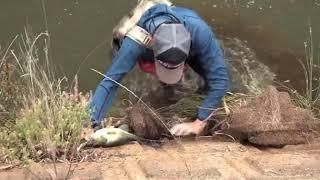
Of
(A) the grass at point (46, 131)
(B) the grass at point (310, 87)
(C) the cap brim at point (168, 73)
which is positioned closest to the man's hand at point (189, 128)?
(C) the cap brim at point (168, 73)

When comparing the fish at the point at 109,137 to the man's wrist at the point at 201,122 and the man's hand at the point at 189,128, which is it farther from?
the man's wrist at the point at 201,122

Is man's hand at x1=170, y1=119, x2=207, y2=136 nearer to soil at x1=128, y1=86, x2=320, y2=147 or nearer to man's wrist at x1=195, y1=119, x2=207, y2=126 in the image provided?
man's wrist at x1=195, y1=119, x2=207, y2=126

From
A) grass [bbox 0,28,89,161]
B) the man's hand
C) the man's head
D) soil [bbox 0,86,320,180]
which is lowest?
the man's hand

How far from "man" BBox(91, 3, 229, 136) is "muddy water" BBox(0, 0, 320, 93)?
2.05 metres

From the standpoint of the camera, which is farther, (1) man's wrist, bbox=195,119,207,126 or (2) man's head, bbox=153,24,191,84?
(1) man's wrist, bbox=195,119,207,126

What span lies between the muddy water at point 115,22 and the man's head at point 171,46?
2.38 m

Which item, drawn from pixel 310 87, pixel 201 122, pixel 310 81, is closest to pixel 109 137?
pixel 201 122

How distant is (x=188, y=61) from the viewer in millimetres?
5133

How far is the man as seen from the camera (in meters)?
4.46

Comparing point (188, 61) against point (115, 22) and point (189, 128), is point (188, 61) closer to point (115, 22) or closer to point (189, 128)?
point (189, 128)

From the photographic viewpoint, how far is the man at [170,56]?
4.46m

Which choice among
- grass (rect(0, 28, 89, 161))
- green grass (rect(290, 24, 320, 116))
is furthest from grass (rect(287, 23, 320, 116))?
grass (rect(0, 28, 89, 161))

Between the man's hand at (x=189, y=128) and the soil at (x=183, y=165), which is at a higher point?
the soil at (x=183, y=165)

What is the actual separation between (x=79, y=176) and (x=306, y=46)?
4.73m
